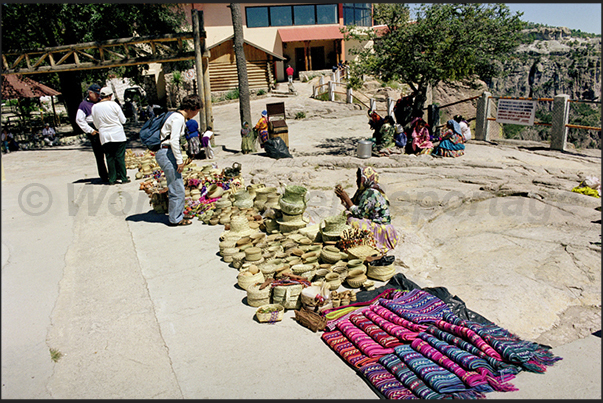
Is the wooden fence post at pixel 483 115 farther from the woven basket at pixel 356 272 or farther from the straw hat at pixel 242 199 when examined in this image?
the woven basket at pixel 356 272

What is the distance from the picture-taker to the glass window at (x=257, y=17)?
3247 centimetres

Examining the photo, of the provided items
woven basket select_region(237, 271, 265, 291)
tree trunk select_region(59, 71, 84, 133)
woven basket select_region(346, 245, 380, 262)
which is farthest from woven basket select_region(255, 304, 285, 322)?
tree trunk select_region(59, 71, 84, 133)

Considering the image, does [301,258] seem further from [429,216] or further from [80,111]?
[80,111]

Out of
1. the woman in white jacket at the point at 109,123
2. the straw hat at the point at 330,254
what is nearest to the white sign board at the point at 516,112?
the straw hat at the point at 330,254

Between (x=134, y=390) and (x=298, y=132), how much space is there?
14512 mm

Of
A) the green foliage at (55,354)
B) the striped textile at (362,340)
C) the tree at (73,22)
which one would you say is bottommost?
the striped textile at (362,340)

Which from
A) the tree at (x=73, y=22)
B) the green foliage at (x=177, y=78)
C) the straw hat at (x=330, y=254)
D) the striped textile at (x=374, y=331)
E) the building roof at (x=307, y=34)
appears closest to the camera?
the striped textile at (x=374, y=331)

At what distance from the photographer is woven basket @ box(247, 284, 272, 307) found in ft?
15.4

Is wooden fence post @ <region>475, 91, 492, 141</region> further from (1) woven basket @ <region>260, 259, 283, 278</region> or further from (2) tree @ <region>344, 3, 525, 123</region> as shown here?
(1) woven basket @ <region>260, 259, 283, 278</region>

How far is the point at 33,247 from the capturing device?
6008 millimetres

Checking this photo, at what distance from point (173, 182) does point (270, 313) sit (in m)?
3.09

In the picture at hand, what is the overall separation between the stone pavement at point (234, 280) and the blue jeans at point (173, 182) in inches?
11.7

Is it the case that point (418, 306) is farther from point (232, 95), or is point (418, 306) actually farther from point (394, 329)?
point (232, 95)

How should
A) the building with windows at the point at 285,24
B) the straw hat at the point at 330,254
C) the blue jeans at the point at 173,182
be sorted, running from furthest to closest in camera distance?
1. the building with windows at the point at 285,24
2. the blue jeans at the point at 173,182
3. the straw hat at the point at 330,254
